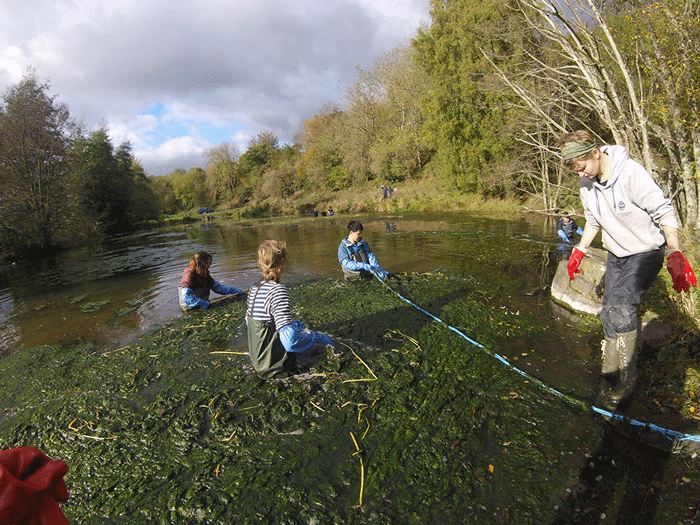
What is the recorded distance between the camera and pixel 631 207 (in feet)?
10.6

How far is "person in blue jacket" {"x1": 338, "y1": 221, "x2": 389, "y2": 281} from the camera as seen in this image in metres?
7.87

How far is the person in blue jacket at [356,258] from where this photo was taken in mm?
7871

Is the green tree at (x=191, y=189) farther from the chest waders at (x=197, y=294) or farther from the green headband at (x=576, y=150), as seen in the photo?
the green headband at (x=576, y=150)

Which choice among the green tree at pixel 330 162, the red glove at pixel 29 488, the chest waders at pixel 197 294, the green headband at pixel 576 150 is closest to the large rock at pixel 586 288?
the green headband at pixel 576 150

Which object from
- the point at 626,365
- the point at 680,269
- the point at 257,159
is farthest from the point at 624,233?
the point at 257,159

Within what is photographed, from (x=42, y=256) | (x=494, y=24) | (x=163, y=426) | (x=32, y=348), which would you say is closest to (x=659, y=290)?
(x=163, y=426)

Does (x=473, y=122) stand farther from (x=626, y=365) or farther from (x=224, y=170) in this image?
(x=224, y=170)

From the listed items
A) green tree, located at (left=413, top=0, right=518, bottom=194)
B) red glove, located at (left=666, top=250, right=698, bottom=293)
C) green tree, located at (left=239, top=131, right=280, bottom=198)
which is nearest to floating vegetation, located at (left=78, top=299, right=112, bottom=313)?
red glove, located at (left=666, top=250, right=698, bottom=293)

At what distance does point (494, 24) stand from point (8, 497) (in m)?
25.4

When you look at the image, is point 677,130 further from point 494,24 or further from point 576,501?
point 494,24

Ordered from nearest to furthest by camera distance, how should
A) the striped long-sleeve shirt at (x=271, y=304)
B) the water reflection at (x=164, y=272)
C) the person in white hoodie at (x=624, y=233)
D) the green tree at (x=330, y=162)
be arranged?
the person in white hoodie at (x=624, y=233) < the striped long-sleeve shirt at (x=271, y=304) < the water reflection at (x=164, y=272) < the green tree at (x=330, y=162)

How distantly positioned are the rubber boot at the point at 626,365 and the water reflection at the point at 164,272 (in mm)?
4091

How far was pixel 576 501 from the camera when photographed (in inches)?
105

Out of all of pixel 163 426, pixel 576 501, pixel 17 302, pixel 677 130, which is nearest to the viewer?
pixel 576 501
